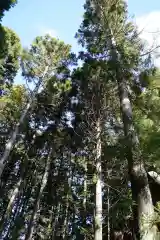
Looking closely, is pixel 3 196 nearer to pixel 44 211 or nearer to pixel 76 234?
pixel 44 211

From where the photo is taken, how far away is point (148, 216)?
4922 mm

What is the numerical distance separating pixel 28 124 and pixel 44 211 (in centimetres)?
722

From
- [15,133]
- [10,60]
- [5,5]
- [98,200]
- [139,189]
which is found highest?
[10,60]

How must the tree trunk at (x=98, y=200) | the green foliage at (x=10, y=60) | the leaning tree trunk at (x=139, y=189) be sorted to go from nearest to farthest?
the leaning tree trunk at (x=139, y=189) < the tree trunk at (x=98, y=200) < the green foliage at (x=10, y=60)

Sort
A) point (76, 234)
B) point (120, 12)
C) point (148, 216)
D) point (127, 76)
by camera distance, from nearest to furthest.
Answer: point (148, 216) < point (127, 76) < point (120, 12) < point (76, 234)

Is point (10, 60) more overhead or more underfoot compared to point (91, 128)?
more overhead

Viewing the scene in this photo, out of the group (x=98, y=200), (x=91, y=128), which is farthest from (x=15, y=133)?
(x=98, y=200)

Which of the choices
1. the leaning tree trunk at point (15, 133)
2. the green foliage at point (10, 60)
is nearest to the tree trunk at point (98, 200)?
the leaning tree trunk at point (15, 133)

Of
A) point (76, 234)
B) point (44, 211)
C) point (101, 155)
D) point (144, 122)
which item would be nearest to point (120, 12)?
point (144, 122)

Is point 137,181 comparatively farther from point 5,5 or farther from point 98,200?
point 5,5

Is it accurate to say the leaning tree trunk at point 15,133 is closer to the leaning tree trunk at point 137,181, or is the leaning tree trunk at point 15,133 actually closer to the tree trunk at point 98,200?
the tree trunk at point 98,200

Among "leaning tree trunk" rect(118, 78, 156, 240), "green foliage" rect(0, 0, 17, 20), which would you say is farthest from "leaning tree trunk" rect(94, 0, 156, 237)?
"green foliage" rect(0, 0, 17, 20)

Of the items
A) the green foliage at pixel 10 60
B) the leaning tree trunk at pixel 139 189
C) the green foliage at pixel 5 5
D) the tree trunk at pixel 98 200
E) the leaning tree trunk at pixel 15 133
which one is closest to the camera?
the leaning tree trunk at pixel 139 189

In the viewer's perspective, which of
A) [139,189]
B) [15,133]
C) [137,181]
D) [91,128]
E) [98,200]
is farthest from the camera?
[15,133]
